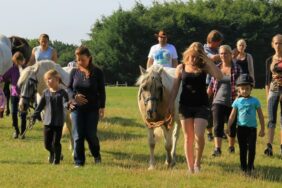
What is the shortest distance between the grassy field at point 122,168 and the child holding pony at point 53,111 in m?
0.39

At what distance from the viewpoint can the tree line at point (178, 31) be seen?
6488 centimetres

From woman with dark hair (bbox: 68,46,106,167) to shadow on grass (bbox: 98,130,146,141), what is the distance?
3.65 metres

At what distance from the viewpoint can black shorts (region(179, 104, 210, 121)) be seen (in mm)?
8055

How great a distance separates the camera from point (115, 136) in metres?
13.2

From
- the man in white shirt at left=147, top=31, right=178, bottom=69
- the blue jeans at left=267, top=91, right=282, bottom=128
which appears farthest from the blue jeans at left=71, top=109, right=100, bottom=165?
the blue jeans at left=267, top=91, right=282, bottom=128

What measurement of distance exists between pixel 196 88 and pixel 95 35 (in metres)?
68.2

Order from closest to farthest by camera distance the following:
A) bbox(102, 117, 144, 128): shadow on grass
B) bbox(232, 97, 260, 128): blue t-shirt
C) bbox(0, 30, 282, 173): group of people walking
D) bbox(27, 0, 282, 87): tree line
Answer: bbox(0, 30, 282, 173): group of people walking → bbox(232, 97, 260, 128): blue t-shirt → bbox(102, 117, 144, 128): shadow on grass → bbox(27, 0, 282, 87): tree line

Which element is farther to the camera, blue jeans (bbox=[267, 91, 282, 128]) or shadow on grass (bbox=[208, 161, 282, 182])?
blue jeans (bbox=[267, 91, 282, 128])

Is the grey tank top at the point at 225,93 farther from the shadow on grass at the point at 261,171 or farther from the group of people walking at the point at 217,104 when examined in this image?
the shadow on grass at the point at 261,171

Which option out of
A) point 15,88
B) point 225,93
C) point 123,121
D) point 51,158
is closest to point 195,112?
point 225,93

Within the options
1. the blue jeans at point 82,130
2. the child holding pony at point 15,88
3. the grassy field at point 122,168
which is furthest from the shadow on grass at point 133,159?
the child holding pony at point 15,88

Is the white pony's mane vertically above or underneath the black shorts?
above

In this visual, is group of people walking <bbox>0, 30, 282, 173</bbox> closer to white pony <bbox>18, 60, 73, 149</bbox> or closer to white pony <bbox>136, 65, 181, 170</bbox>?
white pony <bbox>136, 65, 181, 170</bbox>

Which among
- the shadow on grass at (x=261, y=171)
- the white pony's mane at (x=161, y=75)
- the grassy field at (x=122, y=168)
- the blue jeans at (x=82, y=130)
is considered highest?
the white pony's mane at (x=161, y=75)
